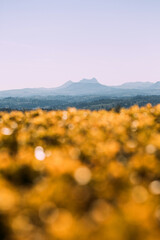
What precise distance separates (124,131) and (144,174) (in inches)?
129

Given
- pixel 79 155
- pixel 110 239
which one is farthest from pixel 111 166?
pixel 110 239

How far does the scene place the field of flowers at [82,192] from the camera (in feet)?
9.37

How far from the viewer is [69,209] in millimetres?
3734

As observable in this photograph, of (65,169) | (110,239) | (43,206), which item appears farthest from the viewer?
(65,169)

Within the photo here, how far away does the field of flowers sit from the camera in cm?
286

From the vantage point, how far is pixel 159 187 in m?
4.19

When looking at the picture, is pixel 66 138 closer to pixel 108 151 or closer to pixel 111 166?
pixel 108 151

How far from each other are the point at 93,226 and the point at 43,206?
2.85ft

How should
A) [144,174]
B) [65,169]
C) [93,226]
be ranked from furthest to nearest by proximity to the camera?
[144,174] < [65,169] < [93,226]

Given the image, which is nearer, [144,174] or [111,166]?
[111,166]

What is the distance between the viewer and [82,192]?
4.22 meters

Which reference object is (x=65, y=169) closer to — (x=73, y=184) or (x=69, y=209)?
(x=73, y=184)

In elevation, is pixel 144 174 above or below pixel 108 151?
below

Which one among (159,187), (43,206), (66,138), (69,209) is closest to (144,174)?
(159,187)
